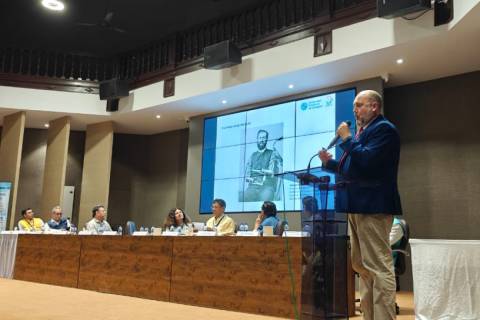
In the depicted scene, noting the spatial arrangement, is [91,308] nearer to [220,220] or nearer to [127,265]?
[127,265]

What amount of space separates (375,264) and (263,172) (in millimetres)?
6133

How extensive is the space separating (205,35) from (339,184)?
23.2ft

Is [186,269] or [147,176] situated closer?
[186,269]

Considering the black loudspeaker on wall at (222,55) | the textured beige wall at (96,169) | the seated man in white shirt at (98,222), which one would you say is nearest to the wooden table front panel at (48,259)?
the seated man in white shirt at (98,222)

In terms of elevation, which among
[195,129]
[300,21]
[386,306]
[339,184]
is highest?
[300,21]

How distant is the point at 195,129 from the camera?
9812 millimetres

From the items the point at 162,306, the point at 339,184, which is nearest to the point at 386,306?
the point at 339,184

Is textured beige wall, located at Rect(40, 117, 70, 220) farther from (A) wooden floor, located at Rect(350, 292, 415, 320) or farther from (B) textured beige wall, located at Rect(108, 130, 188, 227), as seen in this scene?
(A) wooden floor, located at Rect(350, 292, 415, 320)

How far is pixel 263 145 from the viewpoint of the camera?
8477 millimetres

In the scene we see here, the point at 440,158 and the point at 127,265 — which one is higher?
the point at 440,158

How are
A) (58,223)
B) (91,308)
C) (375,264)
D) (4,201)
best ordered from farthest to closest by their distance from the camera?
(4,201) → (58,223) → (91,308) → (375,264)

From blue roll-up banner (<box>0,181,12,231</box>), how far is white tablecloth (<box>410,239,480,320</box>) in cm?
845

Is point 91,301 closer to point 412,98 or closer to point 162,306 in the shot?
point 162,306

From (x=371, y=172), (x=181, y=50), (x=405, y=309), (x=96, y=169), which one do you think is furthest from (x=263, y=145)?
(x=371, y=172)
